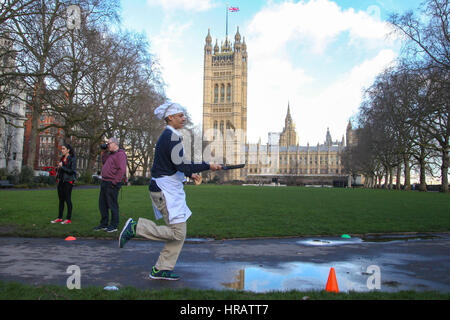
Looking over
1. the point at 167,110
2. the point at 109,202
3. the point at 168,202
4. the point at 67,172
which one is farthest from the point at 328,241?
the point at 67,172

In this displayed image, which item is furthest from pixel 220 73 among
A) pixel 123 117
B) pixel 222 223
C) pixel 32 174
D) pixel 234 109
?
pixel 222 223

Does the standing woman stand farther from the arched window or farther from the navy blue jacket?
the arched window

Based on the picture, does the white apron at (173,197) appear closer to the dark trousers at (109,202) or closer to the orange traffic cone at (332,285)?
the orange traffic cone at (332,285)

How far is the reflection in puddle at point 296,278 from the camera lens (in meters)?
4.09

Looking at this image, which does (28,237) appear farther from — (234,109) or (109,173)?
(234,109)

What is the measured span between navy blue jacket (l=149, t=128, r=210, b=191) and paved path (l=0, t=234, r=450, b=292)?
4.27ft

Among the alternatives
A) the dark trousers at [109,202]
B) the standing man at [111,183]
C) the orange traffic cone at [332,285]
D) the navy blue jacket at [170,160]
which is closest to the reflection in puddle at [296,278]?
the orange traffic cone at [332,285]

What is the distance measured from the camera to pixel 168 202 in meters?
4.38

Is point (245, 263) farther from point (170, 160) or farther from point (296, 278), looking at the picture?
point (170, 160)

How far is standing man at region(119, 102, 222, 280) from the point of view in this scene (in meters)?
4.38

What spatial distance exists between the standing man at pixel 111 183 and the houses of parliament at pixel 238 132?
9771 centimetres

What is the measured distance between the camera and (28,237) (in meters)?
7.36

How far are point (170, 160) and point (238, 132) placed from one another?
119 metres
